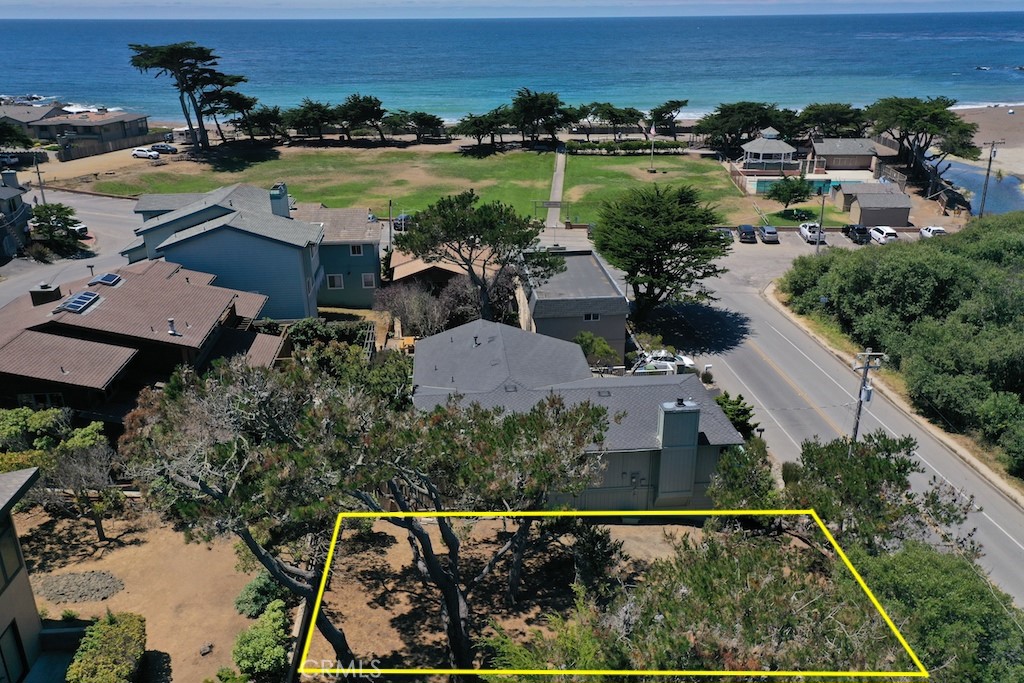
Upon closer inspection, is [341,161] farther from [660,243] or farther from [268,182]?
[660,243]

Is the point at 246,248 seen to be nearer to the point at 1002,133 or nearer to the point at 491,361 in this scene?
the point at 491,361

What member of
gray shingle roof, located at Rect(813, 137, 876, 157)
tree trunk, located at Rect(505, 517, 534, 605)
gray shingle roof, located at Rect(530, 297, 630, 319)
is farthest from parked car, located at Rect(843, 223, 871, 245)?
tree trunk, located at Rect(505, 517, 534, 605)

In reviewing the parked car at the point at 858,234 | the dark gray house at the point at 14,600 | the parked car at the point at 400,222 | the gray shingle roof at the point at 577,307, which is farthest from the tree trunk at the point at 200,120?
the dark gray house at the point at 14,600

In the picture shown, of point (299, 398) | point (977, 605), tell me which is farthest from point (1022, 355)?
point (299, 398)

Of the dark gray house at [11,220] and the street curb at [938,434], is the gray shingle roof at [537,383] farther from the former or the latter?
the dark gray house at [11,220]

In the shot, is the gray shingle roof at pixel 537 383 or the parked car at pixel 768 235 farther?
the parked car at pixel 768 235

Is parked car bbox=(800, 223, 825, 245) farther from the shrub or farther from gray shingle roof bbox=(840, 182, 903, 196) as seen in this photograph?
the shrub
